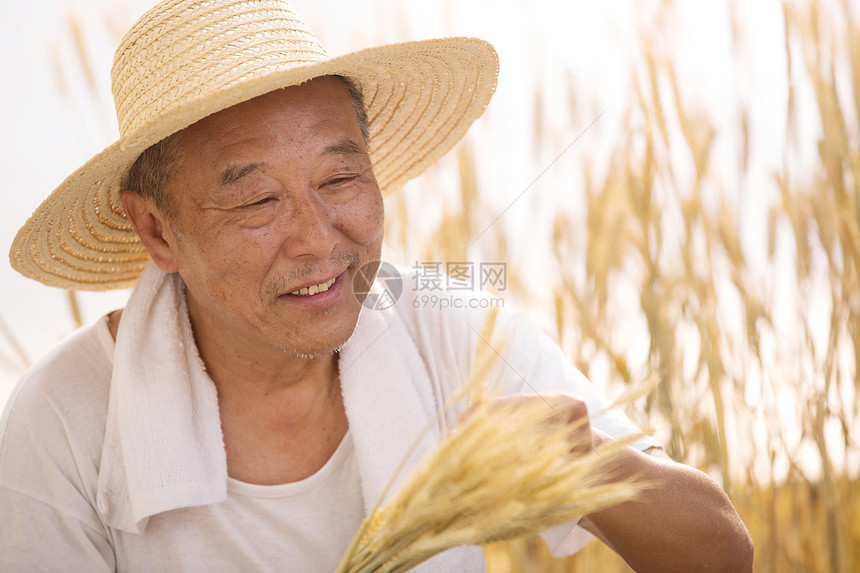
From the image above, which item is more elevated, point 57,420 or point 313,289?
point 313,289

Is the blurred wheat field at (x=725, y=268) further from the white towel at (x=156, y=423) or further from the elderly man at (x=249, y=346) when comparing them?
the white towel at (x=156, y=423)

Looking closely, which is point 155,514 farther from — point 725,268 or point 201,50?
point 725,268

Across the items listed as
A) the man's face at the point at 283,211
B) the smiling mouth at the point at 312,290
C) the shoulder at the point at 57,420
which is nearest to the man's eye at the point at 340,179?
the man's face at the point at 283,211

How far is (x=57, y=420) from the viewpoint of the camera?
125cm

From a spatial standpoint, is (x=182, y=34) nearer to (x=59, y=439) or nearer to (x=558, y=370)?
(x=59, y=439)

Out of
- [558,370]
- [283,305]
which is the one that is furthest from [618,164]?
[283,305]

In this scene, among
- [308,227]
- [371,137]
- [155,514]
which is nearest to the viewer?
[308,227]

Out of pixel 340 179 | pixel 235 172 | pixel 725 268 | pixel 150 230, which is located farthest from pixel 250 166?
pixel 725 268

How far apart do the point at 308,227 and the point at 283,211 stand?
0.14ft

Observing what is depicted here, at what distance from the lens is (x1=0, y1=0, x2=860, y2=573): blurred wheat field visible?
1.51 meters

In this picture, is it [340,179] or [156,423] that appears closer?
[340,179]

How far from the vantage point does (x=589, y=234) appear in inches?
62.7

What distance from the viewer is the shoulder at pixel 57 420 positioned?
121cm

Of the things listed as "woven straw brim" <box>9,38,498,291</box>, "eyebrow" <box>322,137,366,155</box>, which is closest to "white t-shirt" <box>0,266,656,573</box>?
"woven straw brim" <box>9,38,498,291</box>
